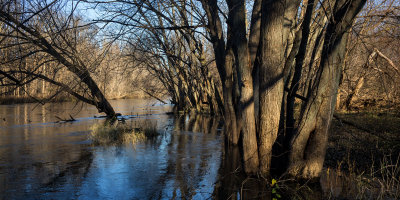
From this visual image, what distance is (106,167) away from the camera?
8.25m

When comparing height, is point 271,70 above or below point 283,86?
above

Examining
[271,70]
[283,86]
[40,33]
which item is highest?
[40,33]

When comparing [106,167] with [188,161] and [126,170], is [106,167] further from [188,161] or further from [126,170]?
[188,161]

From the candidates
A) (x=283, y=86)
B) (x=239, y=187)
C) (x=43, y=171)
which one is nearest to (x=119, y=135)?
(x=43, y=171)

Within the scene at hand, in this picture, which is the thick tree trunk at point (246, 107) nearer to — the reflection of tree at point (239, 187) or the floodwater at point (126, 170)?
the reflection of tree at point (239, 187)

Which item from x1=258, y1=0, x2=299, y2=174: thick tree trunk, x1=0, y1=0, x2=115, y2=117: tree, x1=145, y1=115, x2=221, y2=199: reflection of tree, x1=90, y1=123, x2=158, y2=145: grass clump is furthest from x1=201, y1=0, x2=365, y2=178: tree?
x1=90, y1=123, x2=158, y2=145: grass clump

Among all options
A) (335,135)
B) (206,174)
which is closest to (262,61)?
(206,174)

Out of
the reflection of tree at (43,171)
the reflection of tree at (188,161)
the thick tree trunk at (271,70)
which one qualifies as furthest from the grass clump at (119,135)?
the thick tree trunk at (271,70)

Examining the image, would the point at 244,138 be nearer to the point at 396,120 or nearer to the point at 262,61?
the point at 262,61

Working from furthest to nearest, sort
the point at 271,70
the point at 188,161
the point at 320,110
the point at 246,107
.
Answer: the point at 188,161
the point at 246,107
the point at 271,70
the point at 320,110

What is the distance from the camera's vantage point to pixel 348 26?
5.35m

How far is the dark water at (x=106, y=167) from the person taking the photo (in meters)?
6.34

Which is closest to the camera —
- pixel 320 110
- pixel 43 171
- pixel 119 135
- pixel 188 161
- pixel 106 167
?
pixel 320 110

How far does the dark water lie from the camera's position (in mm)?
6340
